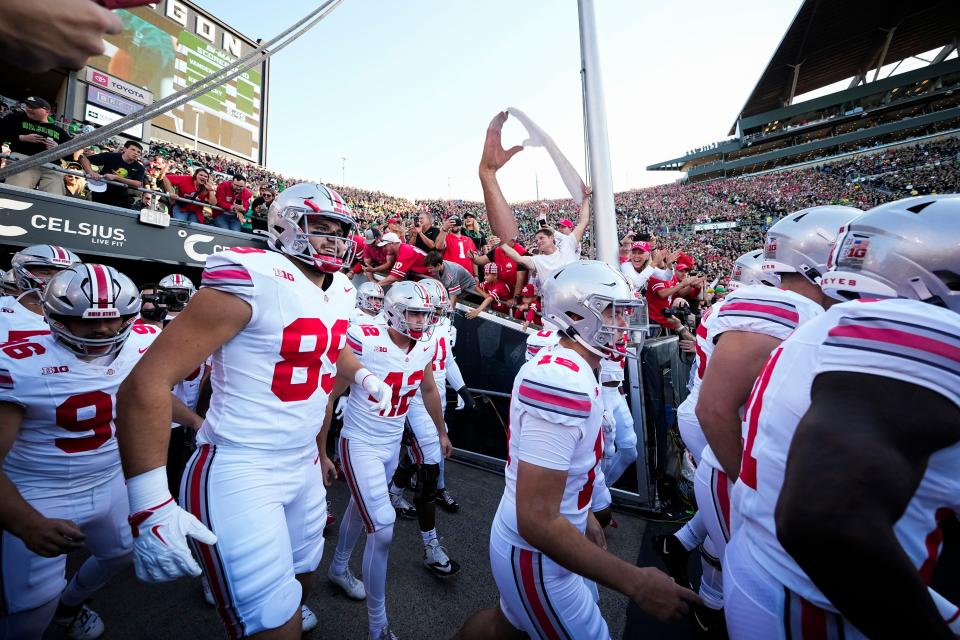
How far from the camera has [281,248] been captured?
2.18 m

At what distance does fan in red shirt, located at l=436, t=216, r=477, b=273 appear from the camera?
7.64 metres

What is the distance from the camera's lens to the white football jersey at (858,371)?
2.98 feet

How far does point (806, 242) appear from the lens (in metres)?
2.30

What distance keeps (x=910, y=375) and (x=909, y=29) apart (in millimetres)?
49661

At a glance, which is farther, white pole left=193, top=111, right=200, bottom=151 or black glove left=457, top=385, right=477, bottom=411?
white pole left=193, top=111, right=200, bottom=151

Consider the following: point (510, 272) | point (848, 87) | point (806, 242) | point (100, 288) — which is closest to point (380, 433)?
point (100, 288)

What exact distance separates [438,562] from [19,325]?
3.19 meters

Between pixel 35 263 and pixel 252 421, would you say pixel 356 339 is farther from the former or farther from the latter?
pixel 35 263

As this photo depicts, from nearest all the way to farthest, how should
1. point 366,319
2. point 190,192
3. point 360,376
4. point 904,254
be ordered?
point 904,254 → point 360,376 → point 366,319 → point 190,192

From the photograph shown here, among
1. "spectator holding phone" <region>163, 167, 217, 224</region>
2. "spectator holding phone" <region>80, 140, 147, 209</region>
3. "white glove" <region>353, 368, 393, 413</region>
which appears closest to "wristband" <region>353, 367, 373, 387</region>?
"white glove" <region>353, 368, 393, 413</region>

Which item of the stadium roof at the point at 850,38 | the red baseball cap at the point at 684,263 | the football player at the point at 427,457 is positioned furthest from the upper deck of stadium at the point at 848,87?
the football player at the point at 427,457

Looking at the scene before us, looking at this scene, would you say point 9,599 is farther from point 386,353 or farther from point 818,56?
point 818,56

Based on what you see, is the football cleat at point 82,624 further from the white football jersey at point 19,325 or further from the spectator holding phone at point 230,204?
the spectator holding phone at point 230,204

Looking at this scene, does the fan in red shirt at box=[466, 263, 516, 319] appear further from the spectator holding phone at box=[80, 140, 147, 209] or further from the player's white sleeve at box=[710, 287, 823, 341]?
the spectator holding phone at box=[80, 140, 147, 209]
